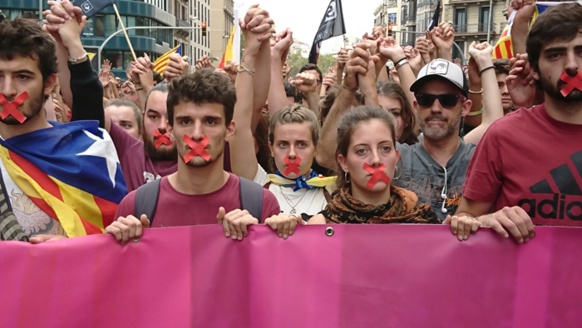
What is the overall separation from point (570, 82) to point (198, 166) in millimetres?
1420

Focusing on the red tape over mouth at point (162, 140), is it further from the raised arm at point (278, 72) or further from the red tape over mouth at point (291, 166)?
the raised arm at point (278, 72)

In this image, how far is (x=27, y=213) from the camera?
2.86 meters

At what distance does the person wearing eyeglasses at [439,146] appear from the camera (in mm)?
3574

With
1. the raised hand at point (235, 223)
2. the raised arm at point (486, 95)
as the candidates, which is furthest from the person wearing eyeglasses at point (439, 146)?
the raised hand at point (235, 223)

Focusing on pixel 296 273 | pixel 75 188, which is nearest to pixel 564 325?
pixel 296 273

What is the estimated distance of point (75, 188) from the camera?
3.07 meters

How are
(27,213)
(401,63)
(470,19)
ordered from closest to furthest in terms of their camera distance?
(27,213) < (401,63) < (470,19)

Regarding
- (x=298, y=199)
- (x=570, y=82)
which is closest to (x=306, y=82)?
(x=298, y=199)

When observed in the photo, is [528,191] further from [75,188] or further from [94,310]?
[75,188]

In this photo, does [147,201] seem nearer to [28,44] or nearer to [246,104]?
[28,44]

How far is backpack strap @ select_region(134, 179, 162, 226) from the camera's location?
2.94 m

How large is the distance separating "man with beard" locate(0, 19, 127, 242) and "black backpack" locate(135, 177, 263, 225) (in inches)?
10.3

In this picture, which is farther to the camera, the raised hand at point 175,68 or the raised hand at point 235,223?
the raised hand at point 175,68

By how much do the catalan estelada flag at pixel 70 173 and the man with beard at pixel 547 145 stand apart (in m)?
1.46
